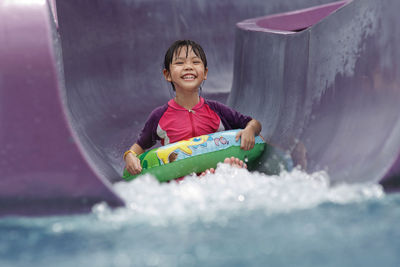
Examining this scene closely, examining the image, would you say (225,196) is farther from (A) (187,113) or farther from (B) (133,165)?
(A) (187,113)

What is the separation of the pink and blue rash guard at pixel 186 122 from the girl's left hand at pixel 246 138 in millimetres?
166

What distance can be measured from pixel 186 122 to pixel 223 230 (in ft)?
3.30

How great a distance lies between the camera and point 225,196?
5.36 feet

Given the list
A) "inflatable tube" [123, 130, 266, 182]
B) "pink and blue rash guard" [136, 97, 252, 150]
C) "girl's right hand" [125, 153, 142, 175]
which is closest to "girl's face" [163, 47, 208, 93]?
"pink and blue rash guard" [136, 97, 252, 150]

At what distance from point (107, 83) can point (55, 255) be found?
2.78 m

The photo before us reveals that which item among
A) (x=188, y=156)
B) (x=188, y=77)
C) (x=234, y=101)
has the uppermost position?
(x=188, y=77)

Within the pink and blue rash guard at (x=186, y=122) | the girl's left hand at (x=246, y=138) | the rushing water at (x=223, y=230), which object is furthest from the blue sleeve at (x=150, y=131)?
the rushing water at (x=223, y=230)

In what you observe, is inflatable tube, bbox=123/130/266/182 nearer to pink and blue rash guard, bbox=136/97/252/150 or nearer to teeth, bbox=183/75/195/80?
pink and blue rash guard, bbox=136/97/252/150

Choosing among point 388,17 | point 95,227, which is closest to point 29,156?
point 95,227

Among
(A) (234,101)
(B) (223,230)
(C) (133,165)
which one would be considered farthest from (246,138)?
(A) (234,101)

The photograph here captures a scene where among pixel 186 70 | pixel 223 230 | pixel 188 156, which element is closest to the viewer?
pixel 223 230

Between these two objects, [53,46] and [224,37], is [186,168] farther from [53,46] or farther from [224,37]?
[224,37]

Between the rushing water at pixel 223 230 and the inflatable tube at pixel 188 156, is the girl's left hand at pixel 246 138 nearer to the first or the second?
the inflatable tube at pixel 188 156

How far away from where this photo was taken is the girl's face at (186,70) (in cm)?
225
